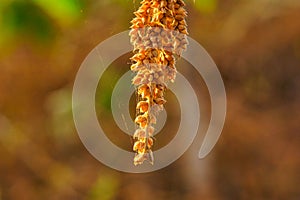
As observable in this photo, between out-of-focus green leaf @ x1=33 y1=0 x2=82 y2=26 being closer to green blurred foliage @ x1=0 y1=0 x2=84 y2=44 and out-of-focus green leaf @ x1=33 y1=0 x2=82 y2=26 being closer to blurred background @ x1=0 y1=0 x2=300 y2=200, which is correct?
green blurred foliage @ x1=0 y1=0 x2=84 y2=44

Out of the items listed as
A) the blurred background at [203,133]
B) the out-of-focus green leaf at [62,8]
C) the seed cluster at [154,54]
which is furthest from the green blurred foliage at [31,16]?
the blurred background at [203,133]

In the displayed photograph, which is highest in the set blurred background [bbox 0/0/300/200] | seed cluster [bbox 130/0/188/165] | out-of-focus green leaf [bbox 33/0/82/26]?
blurred background [bbox 0/0/300/200]

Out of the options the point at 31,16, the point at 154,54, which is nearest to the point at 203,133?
the point at 31,16

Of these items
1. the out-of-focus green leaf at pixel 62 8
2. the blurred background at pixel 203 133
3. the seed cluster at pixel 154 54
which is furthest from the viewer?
the blurred background at pixel 203 133

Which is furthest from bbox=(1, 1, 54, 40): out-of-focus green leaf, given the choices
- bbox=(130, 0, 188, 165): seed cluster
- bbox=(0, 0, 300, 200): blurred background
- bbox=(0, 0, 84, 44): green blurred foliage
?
bbox=(0, 0, 300, 200): blurred background

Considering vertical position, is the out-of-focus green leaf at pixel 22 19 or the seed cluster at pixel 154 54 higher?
the out-of-focus green leaf at pixel 22 19

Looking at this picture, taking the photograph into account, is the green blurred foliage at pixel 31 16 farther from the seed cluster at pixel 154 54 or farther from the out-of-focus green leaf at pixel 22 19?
the seed cluster at pixel 154 54
